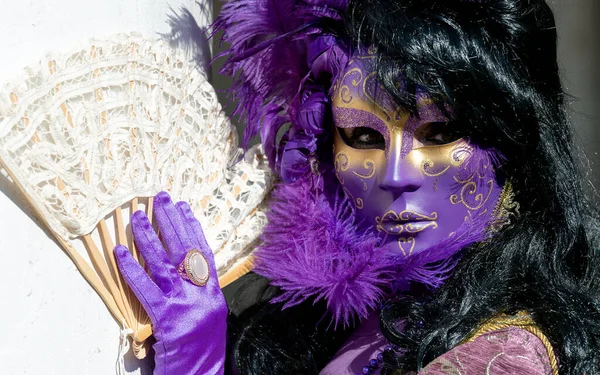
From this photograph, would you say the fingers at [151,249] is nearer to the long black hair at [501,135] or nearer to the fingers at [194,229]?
the fingers at [194,229]

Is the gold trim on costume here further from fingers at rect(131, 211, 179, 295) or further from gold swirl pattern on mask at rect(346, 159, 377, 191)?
fingers at rect(131, 211, 179, 295)

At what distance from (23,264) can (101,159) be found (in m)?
0.27

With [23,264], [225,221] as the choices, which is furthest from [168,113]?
[23,264]

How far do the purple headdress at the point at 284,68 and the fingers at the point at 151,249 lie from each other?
36 centimetres

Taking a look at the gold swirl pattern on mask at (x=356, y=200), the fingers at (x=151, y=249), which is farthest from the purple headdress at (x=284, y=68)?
the fingers at (x=151, y=249)

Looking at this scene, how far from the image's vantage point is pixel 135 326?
135cm

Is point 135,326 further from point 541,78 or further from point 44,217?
point 541,78

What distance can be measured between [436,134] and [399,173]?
0.35 feet

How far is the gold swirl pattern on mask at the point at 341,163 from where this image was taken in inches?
59.0

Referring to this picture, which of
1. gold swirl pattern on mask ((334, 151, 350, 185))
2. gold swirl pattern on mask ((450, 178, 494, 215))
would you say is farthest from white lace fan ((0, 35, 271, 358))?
gold swirl pattern on mask ((450, 178, 494, 215))

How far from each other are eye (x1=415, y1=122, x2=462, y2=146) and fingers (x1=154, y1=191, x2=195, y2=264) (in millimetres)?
488

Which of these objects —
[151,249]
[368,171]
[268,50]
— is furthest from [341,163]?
[151,249]

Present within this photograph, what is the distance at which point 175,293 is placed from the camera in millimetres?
1396

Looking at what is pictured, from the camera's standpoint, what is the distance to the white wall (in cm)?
109
